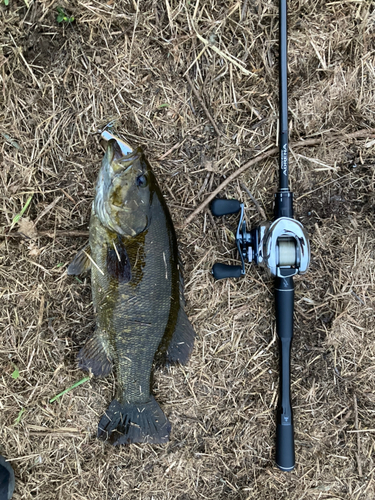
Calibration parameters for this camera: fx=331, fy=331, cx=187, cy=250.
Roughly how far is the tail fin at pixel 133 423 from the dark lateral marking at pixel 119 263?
89 cm

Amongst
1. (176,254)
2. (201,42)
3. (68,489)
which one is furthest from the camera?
(68,489)

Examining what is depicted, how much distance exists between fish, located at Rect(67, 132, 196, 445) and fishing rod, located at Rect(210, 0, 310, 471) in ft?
1.30

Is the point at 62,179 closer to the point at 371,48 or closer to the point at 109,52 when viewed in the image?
the point at 109,52

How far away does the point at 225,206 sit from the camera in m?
2.19

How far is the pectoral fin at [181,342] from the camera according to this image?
2188mm

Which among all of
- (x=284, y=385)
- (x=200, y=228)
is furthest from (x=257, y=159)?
(x=284, y=385)

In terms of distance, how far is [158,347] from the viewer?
7.02 feet

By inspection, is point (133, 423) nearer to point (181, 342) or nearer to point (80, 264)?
point (181, 342)

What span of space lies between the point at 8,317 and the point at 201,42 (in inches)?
91.2

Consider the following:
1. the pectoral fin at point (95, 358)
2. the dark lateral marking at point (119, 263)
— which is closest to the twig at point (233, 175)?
the dark lateral marking at point (119, 263)

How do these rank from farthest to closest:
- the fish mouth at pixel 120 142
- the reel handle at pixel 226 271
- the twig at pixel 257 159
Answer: the twig at pixel 257 159
the reel handle at pixel 226 271
the fish mouth at pixel 120 142

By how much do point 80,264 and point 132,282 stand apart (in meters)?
0.43

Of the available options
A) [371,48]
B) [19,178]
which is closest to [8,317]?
[19,178]

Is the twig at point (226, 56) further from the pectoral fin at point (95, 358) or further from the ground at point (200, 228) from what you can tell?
the pectoral fin at point (95, 358)
